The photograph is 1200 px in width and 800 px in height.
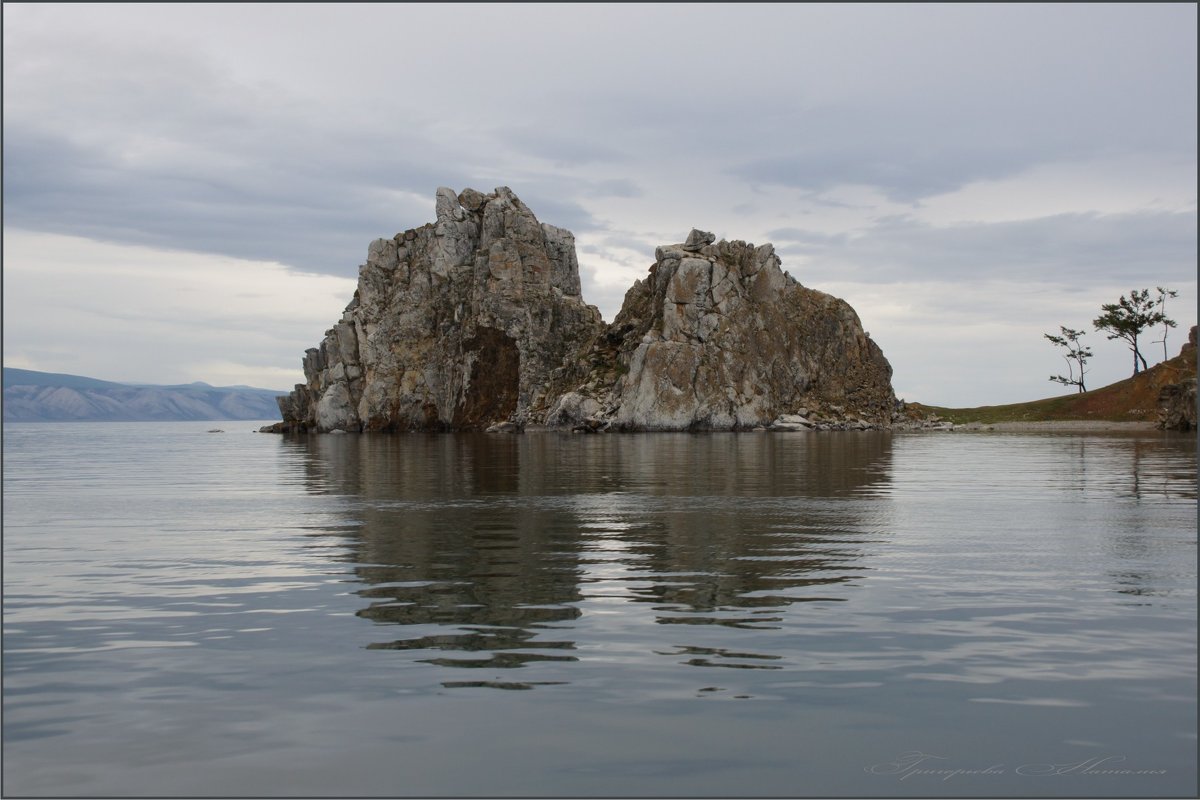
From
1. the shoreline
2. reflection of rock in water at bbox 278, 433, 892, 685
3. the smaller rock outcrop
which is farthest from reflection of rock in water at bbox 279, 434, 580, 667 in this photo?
the shoreline

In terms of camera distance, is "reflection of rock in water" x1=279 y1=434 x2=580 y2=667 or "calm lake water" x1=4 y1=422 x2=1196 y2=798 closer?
"calm lake water" x1=4 y1=422 x2=1196 y2=798

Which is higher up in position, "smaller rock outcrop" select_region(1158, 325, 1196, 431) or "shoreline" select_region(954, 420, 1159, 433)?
"smaller rock outcrop" select_region(1158, 325, 1196, 431)

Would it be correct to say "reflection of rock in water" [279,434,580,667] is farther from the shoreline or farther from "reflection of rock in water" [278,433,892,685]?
the shoreline

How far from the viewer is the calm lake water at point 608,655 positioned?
12.1 metres

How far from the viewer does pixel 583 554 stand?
29.4 m

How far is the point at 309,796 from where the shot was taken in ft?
37.4

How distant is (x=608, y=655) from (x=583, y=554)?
40.3ft

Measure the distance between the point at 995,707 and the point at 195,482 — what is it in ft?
200

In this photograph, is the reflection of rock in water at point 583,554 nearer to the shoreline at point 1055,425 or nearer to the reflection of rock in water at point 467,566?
the reflection of rock in water at point 467,566

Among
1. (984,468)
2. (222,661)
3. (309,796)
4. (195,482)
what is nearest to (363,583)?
(222,661)

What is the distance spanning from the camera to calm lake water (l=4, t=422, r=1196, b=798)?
12.1 m

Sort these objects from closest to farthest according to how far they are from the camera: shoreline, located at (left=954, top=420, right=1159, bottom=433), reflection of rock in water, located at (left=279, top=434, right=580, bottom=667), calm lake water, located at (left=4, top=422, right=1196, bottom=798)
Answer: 1. calm lake water, located at (left=4, top=422, right=1196, bottom=798)
2. reflection of rock in water, located at (left=279, top=434, right=580, bottom=667)
3. shoreline, located at (left=954, top=420, right=1159, bottom=433)

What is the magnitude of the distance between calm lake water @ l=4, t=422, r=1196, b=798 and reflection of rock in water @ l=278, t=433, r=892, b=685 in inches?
6.2

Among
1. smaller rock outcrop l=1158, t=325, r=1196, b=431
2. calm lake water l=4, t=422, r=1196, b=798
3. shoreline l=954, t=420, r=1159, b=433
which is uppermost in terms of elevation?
smaller rock outcrop l=1158, t=325, r=1196, b=431
